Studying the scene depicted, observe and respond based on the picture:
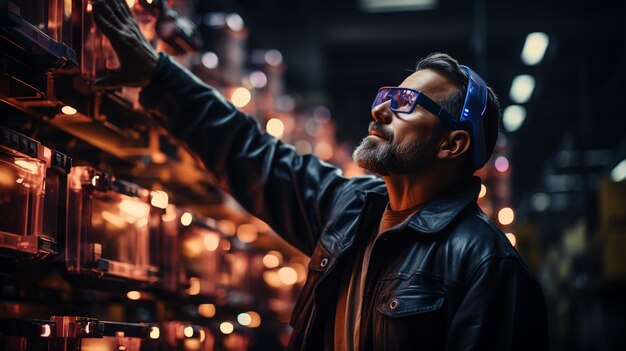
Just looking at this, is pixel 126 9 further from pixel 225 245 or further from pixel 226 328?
pixel 225 245

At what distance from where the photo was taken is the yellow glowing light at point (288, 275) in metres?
7.03

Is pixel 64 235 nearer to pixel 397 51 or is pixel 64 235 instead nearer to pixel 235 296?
pixel 235 296

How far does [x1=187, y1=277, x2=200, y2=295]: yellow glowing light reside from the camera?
15.0ft

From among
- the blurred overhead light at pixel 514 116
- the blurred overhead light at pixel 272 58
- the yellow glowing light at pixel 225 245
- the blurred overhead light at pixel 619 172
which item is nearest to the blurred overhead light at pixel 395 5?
the blurred overhead light at pixel 514 116

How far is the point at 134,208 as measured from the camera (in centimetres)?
383

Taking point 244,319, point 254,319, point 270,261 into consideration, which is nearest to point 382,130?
point 244,319

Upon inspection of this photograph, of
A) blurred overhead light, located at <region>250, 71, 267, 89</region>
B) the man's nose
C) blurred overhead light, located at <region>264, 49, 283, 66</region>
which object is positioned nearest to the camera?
the man's nose

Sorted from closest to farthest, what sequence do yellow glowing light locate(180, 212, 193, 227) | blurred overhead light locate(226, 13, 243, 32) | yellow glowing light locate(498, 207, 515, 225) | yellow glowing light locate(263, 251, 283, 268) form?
yellow glowing light locate(180, 212, 193, 227), yellow glowing light locate(263, 251, 283, 268), blurred overhead light locate(226, 13, 243, 32), yellow glowing light locate(498, 207, 515, 225)

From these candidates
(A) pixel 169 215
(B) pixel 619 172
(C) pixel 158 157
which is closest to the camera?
(A) pixel 169 215

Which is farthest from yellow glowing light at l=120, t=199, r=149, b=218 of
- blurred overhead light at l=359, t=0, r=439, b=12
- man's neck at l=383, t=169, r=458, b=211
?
blurred overhead light at l=359, t=0, r=439, b=12

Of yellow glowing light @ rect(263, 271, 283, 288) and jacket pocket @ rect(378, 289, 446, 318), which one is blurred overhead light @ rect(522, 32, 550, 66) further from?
jacket pocket @ rect(378, 289, 446, 318)

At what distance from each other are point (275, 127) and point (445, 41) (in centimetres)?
684

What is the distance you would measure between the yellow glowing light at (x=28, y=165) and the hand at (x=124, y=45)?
66cm

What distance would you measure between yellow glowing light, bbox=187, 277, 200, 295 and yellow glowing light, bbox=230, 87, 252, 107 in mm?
1680
